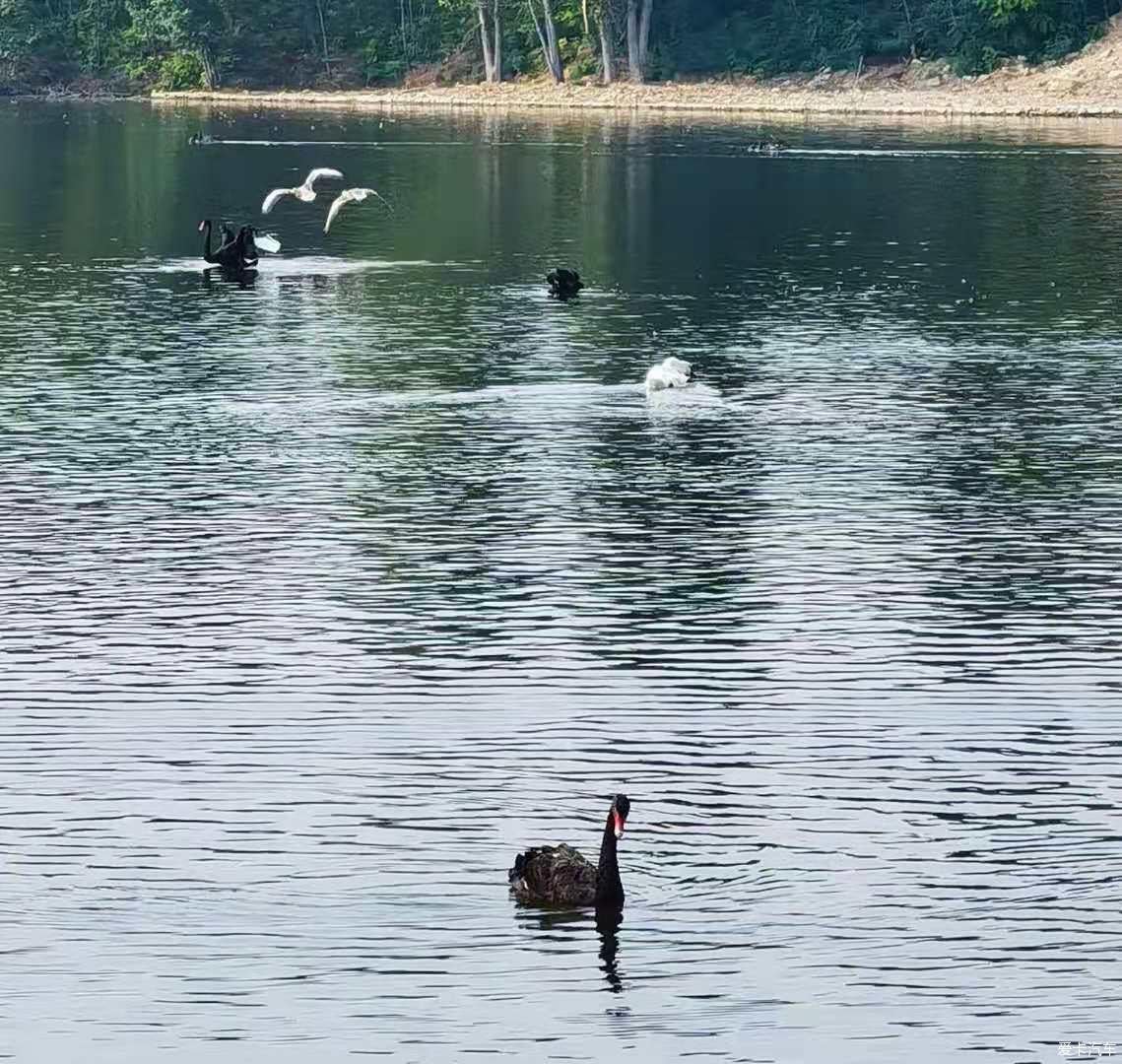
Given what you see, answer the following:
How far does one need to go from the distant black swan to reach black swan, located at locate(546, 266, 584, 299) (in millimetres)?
12092

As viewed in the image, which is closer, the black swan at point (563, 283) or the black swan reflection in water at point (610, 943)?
the black swan reflection in water at point (610, 943)

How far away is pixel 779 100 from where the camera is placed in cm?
17875

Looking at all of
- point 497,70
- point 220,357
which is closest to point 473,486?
point 220,357

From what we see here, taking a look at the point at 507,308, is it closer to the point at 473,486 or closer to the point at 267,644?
the point at 473,486

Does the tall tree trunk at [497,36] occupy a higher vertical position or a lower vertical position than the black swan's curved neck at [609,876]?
Result: higher

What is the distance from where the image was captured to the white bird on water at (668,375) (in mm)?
58656

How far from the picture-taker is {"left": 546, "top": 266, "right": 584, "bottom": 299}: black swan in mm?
76438

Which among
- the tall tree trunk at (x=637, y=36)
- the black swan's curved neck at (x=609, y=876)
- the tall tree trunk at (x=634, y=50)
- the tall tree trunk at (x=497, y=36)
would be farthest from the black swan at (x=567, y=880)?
the tall tree trunk at (x=497, y=36)

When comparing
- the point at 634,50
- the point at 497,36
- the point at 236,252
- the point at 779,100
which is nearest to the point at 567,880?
the point at 236,252

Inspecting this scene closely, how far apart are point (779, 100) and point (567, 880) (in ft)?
515

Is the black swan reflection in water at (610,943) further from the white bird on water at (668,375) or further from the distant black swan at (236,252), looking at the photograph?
the distant black swan at (236,252)

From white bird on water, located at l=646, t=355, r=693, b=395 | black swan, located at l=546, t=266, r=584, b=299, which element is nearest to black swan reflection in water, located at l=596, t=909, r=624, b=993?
white bird on water, located at l=646, t=355, r=693, b=395

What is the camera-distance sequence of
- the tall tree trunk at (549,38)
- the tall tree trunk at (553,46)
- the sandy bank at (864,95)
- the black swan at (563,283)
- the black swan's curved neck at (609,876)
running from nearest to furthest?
the black swan's curved neck at (609,876)
the black swan at (563,283)
the sandy bank at (864,95)
the tall tree trunk at (553,46)
the tall tree trunk at (549,38)

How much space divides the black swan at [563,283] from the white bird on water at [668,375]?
17291 mm
